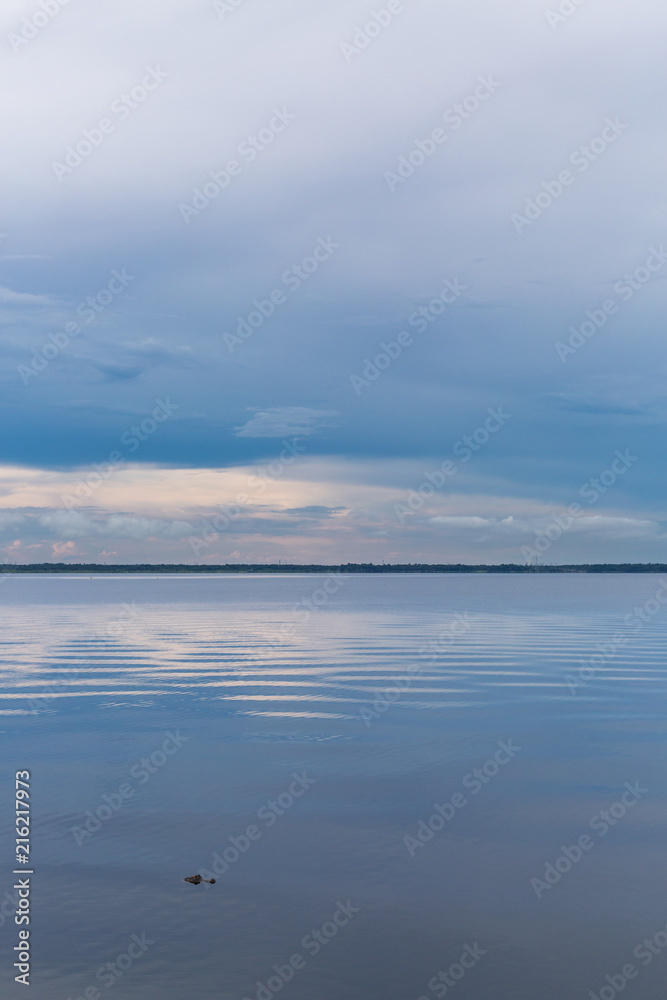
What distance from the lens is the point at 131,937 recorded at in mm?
11844

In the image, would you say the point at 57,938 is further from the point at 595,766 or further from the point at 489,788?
the point at 595,766

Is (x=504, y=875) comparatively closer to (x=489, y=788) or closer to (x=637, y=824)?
(x=637, y=824)

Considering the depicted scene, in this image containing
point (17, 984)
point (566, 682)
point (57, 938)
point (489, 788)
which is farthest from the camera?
point (566, 682)

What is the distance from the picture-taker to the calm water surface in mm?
11172

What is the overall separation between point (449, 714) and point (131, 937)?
17756mm

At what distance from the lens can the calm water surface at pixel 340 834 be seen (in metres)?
11.2

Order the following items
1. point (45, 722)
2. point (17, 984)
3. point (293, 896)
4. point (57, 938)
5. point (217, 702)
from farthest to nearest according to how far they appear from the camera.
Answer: point (217, 702) → point (45, 722) → point (293, 896) → point (57, 938) → point (17, 984)

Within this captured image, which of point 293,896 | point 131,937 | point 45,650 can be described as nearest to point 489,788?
point 293,896

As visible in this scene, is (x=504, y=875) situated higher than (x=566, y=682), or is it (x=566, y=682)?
(x=566, y=682)

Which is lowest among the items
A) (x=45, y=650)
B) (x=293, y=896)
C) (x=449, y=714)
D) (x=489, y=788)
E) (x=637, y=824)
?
(x=293, y=896)

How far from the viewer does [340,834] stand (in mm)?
16156

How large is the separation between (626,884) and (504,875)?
1.89 meters

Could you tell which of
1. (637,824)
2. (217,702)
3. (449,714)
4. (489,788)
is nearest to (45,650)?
(217,702)

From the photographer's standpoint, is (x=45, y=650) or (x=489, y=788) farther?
(x=45, y=650)
